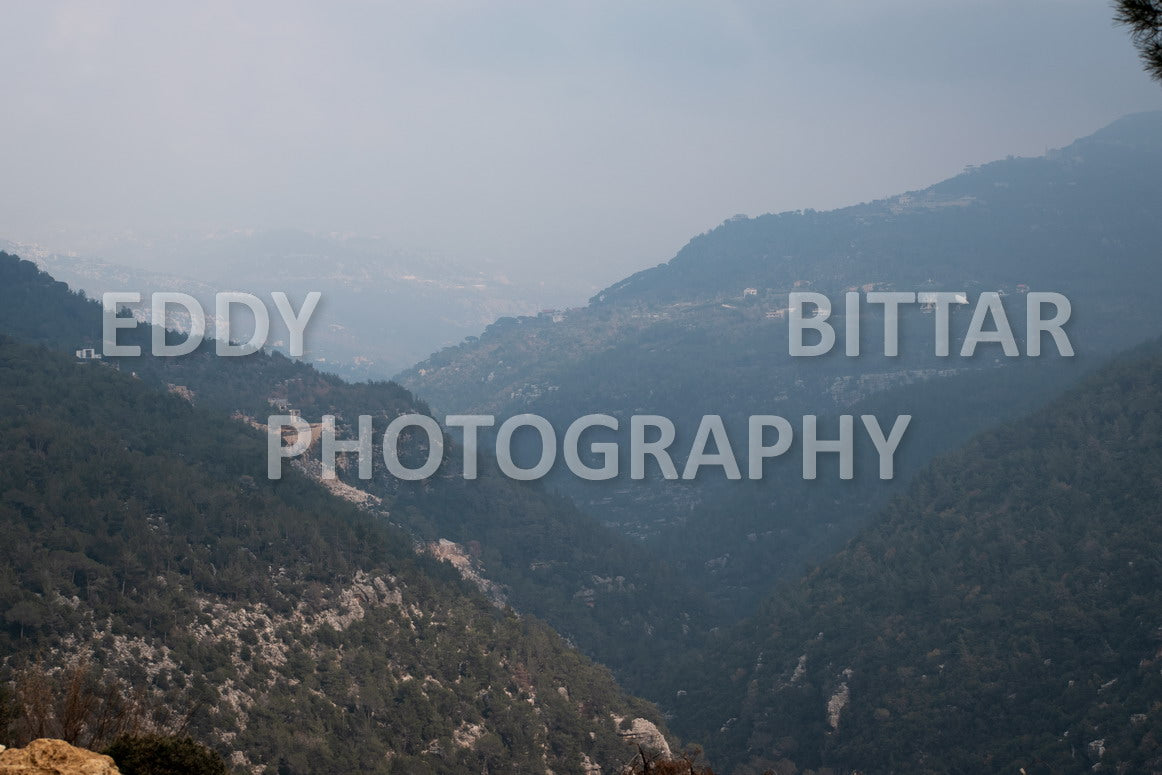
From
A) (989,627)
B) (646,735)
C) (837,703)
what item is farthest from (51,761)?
(989,627)

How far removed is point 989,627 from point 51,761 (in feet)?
173

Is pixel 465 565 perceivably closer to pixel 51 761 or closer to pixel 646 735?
pixel 646 735

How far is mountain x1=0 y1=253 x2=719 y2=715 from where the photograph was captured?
65312 millimetres

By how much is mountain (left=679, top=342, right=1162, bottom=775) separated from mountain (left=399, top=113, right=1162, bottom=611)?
17.2 metres

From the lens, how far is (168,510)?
39375 mm

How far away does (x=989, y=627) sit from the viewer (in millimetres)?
54094

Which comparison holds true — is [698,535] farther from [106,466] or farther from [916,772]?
[106,466]

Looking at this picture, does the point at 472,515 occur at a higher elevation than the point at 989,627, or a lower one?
higher

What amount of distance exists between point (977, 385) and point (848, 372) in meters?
24.0

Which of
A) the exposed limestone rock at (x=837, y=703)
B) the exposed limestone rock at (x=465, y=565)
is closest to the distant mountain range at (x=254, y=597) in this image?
the exposed limestone rock at (x=465, y=565)

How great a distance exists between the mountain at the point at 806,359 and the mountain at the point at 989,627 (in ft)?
56.5

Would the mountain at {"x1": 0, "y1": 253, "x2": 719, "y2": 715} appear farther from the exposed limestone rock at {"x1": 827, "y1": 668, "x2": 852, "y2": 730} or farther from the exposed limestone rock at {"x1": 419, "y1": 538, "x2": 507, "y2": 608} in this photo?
the exposed limestone rock at {"x1": 827, "y1": 668, "x2": 852, "y2": 730}

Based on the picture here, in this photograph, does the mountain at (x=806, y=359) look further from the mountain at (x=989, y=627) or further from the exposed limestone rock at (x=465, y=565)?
the exposed limestone rock at (x=465, y=565)

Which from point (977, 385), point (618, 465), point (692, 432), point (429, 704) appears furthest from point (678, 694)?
point (692, 432)
